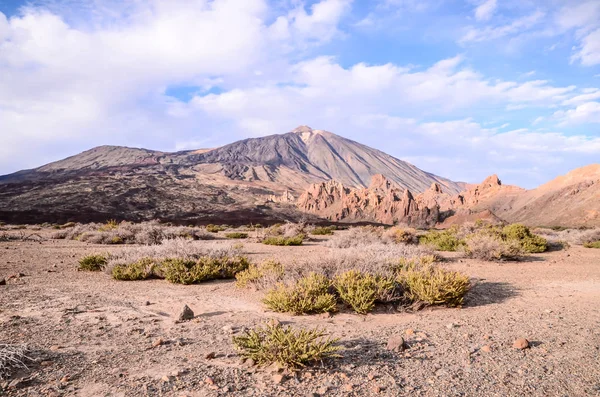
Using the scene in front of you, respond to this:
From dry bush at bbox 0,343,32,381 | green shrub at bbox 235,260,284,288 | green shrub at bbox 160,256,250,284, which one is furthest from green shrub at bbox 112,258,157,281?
dry bush at bbox 0,343,32,381

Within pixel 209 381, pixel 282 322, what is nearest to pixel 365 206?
pixel 282 322

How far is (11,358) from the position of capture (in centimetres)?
338

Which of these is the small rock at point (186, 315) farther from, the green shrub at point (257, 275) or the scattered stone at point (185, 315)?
the green shrub at point (257, 275)

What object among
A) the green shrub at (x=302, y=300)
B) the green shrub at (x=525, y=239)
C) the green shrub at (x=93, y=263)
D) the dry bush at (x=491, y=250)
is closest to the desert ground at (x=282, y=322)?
the green shrub at (x=302, y=300)

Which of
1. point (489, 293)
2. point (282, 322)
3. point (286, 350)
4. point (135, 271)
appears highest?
point (286, 350)

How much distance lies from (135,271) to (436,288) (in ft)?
22.4

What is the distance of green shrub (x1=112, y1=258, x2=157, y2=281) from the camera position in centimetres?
845

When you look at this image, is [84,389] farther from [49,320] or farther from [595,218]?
[595,218]

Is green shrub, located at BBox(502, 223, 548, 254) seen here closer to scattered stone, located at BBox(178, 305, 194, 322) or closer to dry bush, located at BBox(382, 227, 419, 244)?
dry bush, located at BBox(382, 227, 419, 244)

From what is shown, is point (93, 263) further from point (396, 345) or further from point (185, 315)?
point (396, 345)

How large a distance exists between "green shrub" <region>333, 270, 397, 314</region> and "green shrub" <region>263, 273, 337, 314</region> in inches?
11.4

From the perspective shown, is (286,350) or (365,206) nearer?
(286,350)

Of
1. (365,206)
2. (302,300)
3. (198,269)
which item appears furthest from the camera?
(365,206)

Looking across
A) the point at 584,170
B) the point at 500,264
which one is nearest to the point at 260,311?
the point at 500,264
